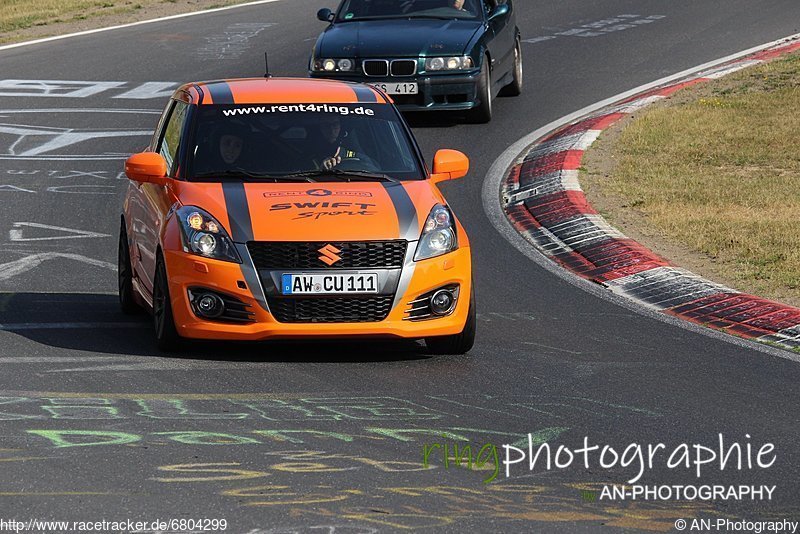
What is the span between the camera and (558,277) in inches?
467

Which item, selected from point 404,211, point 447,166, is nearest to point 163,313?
point 404,211

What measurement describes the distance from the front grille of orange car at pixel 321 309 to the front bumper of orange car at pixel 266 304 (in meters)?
0.02

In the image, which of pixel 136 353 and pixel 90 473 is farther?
pixel 136 353

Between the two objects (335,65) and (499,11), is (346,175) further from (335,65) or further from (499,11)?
(499,11)

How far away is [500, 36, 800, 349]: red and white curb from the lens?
34.3ft

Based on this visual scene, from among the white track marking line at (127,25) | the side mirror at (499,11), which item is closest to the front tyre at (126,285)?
the side mirror at (499,11)

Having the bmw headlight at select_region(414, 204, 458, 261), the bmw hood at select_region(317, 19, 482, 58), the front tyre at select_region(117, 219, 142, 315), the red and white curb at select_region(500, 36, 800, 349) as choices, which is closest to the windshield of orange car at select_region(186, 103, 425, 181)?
the bmw headlight at select_region(414, 204, 458, 261)

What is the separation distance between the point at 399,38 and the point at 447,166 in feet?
28.2

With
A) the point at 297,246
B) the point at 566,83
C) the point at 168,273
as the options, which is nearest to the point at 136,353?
the point at 168,273

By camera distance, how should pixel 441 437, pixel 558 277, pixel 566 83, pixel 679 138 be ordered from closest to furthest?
1. pixel 441 437
2. pixel 558 277
3. pixel 679 138
4. pixel 566 83

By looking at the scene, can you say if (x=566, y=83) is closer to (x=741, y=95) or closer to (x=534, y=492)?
(x=741, y=95)

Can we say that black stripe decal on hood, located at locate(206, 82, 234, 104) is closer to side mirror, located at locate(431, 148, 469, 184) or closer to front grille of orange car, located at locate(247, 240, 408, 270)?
side mirror, located at locate(431, 148, 469, 184)

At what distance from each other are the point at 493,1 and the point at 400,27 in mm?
1929

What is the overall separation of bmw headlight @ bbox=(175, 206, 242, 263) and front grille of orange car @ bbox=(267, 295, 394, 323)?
0.35 meters
